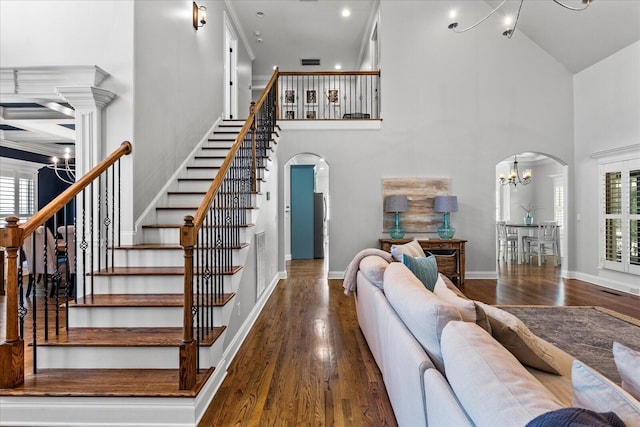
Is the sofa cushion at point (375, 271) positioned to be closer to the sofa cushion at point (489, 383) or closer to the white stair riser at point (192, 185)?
the sofa cushion at point (489, 383)

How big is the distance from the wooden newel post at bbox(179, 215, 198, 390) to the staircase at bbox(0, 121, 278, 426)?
0.08 m

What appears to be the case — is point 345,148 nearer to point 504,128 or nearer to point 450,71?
point 450,71

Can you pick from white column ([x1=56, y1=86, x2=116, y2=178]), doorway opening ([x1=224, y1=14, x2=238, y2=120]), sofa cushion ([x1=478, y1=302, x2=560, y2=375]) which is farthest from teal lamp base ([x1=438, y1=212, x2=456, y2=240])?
white column ([x1=56, y1=86, x2=116, y2=178])

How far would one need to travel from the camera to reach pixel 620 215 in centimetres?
550

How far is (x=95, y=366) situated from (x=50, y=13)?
3.22 m

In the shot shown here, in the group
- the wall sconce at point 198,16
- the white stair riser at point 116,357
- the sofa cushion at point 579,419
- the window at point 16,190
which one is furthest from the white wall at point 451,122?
the window at point 16,190

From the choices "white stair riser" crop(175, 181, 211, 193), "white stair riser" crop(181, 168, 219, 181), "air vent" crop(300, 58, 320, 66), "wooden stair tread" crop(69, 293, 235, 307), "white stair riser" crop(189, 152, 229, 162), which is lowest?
"wooden stair tread" crop(69, 293, 235, 307)

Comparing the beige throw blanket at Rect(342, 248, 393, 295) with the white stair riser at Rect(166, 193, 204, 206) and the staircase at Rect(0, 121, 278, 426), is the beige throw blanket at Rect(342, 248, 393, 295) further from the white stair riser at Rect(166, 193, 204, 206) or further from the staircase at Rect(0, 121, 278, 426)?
the white stair riser at Rect(166, 193, 204, 206)

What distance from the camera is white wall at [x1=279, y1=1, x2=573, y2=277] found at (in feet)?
21.2

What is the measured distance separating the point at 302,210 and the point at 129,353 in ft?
22.4

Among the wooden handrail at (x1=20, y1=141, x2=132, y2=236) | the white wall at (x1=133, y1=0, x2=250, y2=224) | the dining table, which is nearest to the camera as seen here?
the wooden handrail at (x1=20, y1=141, x2=132, y2=236)

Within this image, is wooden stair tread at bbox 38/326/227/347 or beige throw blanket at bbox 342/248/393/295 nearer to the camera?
wooden stair tread at bbox 38/326/227/347

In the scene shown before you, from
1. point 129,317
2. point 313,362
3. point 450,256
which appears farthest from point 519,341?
point 450,256

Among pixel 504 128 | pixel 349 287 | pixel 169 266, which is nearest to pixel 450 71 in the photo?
pixel 504 128
